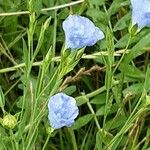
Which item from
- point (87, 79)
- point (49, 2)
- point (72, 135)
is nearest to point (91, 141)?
point (72, 135)

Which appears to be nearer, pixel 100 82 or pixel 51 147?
pixel 51 147

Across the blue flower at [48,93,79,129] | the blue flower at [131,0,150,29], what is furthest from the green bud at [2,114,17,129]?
the blue flower at [131,0,150,29]

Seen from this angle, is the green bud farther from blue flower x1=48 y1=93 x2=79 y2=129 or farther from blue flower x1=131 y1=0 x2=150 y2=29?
blue flower x1=131 y1=0 x2=150 y2=29

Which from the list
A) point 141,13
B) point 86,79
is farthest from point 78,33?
point 86,79

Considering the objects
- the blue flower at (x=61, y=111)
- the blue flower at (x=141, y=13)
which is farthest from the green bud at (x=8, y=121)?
the blue flower at (x=141, y=13)

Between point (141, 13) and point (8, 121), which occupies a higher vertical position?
point (141, 13)

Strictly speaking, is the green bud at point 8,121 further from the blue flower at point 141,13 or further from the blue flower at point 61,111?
the blue flower at point 141,13

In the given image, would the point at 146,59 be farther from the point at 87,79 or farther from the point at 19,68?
the point at 19,68

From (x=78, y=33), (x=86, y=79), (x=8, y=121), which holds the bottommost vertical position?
(x=86, y=79)

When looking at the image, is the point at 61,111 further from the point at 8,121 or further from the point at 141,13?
the point at 141,13
